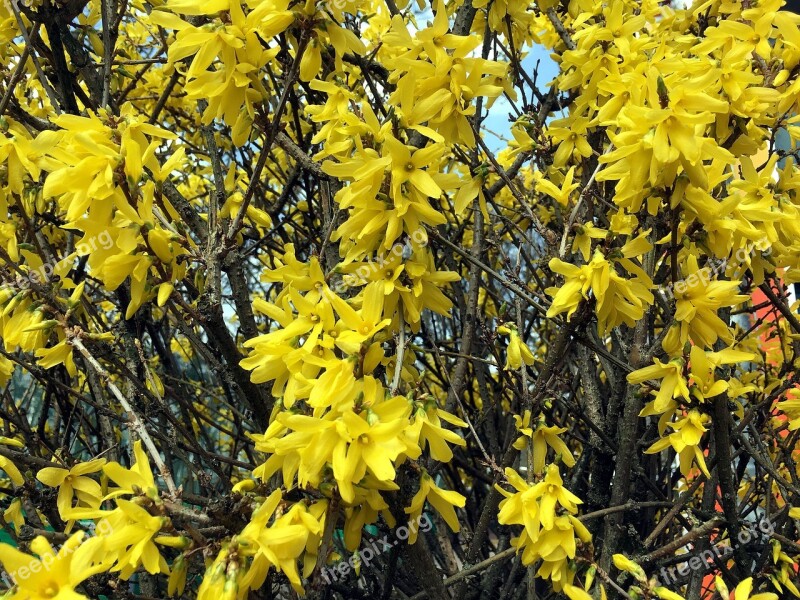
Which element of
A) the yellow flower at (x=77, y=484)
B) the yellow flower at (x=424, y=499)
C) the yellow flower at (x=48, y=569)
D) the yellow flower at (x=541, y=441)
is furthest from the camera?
the yellow flower at (x=541, y=441)

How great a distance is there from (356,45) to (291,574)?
114cm

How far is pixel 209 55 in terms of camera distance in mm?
1310

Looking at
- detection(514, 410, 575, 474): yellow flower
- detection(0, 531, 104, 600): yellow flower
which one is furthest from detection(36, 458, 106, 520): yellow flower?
detection(514, 410, 575, 474): yellow flower

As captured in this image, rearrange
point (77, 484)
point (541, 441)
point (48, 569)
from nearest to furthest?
point (48, 569), point (77, 484), point (541, 441)

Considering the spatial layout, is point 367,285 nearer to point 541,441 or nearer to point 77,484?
point 541,441

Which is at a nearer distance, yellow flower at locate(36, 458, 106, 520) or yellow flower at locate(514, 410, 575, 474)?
yellow flower at locate(36, 458, 106, 520)

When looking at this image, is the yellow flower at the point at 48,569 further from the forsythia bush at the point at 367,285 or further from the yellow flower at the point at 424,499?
the yellow flower at the point at 424,499

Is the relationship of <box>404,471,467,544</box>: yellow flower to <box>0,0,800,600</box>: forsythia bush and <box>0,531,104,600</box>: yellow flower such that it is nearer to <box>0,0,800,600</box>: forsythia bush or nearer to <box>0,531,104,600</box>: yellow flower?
<box>0,0,800,600</box>: forsythia bush

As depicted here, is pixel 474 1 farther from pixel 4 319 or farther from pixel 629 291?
pixel 4 319

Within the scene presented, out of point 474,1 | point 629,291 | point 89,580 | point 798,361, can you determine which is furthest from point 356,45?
point 798,361

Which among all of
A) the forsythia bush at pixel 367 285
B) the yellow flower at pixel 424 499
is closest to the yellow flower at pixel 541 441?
the forsythia bush at pixel 367 285

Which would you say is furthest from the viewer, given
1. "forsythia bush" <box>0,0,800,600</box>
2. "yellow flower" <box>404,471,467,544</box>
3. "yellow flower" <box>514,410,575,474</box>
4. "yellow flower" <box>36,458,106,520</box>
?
"yellow flower" <box>514,410,575,474</box>

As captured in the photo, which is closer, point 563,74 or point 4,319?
point 4,319

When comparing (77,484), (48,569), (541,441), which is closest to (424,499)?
(541,441)
